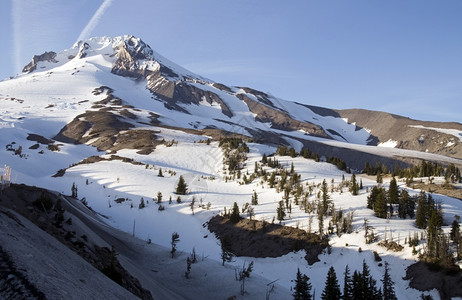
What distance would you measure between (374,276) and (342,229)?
4.66 metres

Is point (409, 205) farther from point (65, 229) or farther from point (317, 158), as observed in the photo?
point (317, 158)

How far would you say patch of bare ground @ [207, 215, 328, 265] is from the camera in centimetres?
2188

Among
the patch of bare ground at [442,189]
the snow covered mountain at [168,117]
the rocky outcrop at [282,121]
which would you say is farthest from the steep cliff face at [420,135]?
the patch of bare ground at [442,189]

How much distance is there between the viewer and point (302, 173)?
38.3 metres

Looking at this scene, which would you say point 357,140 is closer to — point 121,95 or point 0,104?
point 121,95

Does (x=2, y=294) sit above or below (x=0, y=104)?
below

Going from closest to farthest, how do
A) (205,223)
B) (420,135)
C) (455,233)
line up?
(455,233) < (205,223) < (420,135)

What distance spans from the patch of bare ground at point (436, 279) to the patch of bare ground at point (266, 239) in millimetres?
5427

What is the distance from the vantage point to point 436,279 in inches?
629

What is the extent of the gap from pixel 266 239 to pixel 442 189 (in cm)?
1747

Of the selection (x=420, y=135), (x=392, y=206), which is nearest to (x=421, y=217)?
(x=392, y=206)

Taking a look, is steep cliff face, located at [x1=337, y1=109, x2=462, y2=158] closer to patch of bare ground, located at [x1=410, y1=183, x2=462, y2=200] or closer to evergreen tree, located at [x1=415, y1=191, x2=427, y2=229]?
patch of bare ground, located at [x1=410, y1=183, x2=462, y2=200]

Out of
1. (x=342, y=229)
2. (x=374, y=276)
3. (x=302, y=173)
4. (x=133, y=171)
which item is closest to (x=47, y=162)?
(x=133, y=171)

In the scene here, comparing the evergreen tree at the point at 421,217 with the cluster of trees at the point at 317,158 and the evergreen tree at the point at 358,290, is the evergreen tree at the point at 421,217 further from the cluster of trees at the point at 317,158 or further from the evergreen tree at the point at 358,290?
the cluster of trees at the point at 317,158
